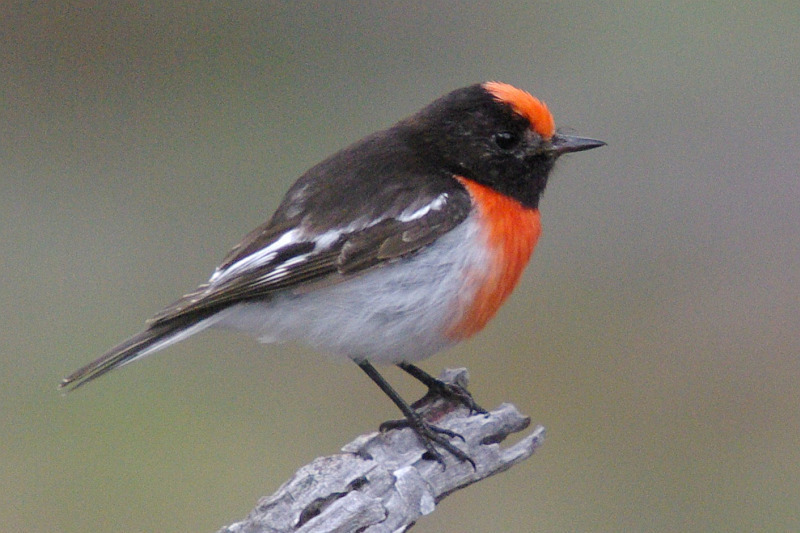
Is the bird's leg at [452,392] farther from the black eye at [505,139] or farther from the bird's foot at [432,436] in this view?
the black eye at [505,139]

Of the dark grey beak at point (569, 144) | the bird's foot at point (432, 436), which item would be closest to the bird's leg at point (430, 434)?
the bird's foot at point (432, 436)

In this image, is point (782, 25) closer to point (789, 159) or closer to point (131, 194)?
point (789, 159)

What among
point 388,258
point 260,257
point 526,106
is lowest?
point 388,258

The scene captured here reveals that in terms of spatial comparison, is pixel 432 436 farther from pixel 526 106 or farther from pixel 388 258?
pixel 526 106

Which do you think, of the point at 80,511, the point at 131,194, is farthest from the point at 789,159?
the point at 80,511

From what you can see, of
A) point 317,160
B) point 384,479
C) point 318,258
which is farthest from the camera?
point 317,160

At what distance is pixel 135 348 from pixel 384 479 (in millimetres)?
1138

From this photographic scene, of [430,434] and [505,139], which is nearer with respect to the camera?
[430,434]

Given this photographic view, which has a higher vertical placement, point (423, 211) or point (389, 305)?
point (423, 211)

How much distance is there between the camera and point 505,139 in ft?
18.5

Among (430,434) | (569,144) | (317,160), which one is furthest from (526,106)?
(317,160)

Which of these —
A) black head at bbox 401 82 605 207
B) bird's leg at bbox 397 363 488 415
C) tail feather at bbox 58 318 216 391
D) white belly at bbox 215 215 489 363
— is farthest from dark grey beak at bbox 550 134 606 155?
tail feather at bbox 58 318 216 391

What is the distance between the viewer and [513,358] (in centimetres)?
874

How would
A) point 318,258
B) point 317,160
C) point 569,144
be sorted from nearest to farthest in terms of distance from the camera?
point 318,258 → point 569,144 → point 317,160
